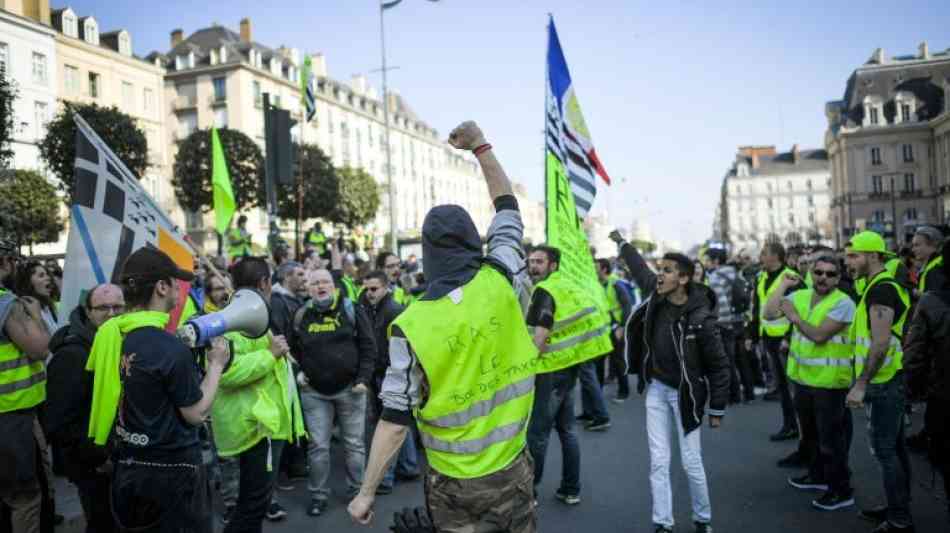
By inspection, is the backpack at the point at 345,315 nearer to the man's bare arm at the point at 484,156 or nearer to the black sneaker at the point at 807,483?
the man's bare arm at the point at 484,156

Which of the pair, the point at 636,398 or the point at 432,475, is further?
the point at 636,398

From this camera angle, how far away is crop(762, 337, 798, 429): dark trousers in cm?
766

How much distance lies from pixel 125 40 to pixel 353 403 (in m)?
49.3

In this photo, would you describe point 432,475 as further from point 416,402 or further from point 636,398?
point 636,398

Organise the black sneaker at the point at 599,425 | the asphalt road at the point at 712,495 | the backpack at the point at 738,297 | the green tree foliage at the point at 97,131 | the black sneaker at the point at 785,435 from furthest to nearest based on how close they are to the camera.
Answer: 1. the green tree foliage at the point at 97,131
2. the backpack at the point at 738,297
3. the black sneaker at the point at 599,425
4. the black sneaker at the point at 785,435
5. the asphalt road at the point at 712,495

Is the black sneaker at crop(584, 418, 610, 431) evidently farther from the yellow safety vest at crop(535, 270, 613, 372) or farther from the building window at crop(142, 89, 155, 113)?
the building window at crop(142, 89, 155, 113)

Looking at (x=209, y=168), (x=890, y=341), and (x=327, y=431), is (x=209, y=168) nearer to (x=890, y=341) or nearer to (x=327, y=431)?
(x=327, y=431)

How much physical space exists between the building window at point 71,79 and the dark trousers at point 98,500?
145 feet

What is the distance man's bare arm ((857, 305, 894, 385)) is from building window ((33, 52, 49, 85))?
4117 centimetres

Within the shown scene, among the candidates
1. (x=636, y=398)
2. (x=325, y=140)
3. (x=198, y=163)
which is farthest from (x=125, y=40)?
(x=636, y=398)

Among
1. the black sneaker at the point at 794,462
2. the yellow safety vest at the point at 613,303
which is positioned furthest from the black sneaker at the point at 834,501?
the yellow safety vest at the point at 613,303

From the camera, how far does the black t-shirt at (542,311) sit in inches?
226

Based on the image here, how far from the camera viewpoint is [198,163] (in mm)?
38781

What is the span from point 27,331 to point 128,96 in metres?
48.2
